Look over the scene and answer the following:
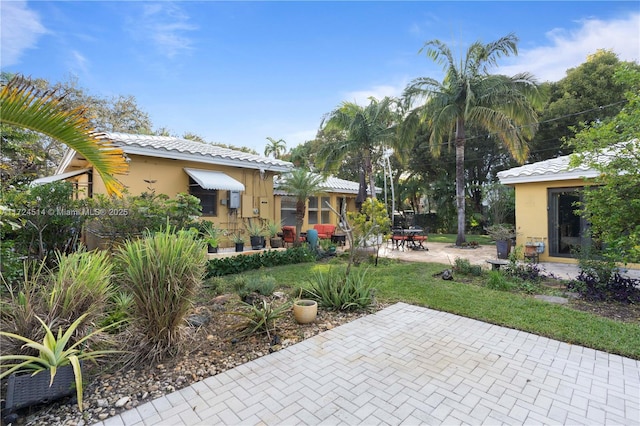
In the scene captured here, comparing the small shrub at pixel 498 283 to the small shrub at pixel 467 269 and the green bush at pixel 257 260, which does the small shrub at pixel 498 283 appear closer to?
the small shrub at pixel 467 269

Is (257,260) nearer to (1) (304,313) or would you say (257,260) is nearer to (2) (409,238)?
(1) (304,313)

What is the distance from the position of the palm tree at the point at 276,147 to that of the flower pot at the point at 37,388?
43.5 m

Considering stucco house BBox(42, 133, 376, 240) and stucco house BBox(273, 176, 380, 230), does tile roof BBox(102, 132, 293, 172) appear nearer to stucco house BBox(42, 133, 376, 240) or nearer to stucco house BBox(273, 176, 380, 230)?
stucco house BBox(42, 133, 376, 240)

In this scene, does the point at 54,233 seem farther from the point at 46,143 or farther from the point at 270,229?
the point at 46,143

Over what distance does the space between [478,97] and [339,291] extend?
54.0 ft

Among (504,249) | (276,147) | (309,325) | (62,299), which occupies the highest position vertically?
(276,147)

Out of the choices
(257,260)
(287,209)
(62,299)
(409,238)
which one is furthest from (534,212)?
(62,299)

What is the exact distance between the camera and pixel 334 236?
17.5 metres

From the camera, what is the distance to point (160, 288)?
4223 mm

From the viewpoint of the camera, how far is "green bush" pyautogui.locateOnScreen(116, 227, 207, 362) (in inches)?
166

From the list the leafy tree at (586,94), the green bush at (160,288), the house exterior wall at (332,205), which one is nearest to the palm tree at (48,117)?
the green bush at (160,288)

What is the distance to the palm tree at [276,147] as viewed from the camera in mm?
45344

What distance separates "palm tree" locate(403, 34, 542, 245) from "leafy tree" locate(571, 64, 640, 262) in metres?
10.0

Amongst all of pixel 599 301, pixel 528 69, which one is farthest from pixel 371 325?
pixel 528 69
